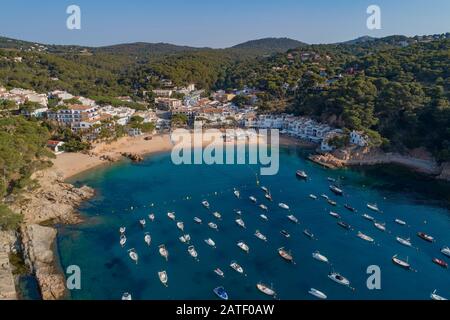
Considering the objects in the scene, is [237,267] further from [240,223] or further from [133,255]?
[133,255]

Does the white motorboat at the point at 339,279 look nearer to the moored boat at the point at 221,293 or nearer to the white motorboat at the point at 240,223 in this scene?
the moored boat at the point at 221,293

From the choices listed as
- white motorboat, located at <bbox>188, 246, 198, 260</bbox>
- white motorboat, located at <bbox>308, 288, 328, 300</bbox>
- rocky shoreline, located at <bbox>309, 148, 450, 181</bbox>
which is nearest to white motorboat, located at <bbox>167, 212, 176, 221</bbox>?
white motorboat, located at <bbox>188, 246, 198, 260</bbox>

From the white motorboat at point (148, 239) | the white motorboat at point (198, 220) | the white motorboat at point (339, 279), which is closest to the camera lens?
the white motorboat at point (339, 279)

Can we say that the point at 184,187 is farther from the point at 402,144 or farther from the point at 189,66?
the point at 189,66

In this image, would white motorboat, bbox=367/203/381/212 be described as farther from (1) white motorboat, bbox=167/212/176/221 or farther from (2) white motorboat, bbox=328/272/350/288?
(1) white motorboat, bbox=167/212/176/221

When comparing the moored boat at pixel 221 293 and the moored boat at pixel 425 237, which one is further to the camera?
the moored boat at pixel 425 237

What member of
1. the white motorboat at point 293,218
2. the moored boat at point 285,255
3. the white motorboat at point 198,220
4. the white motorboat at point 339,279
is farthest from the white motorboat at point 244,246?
the white motorboat at point 339,279
